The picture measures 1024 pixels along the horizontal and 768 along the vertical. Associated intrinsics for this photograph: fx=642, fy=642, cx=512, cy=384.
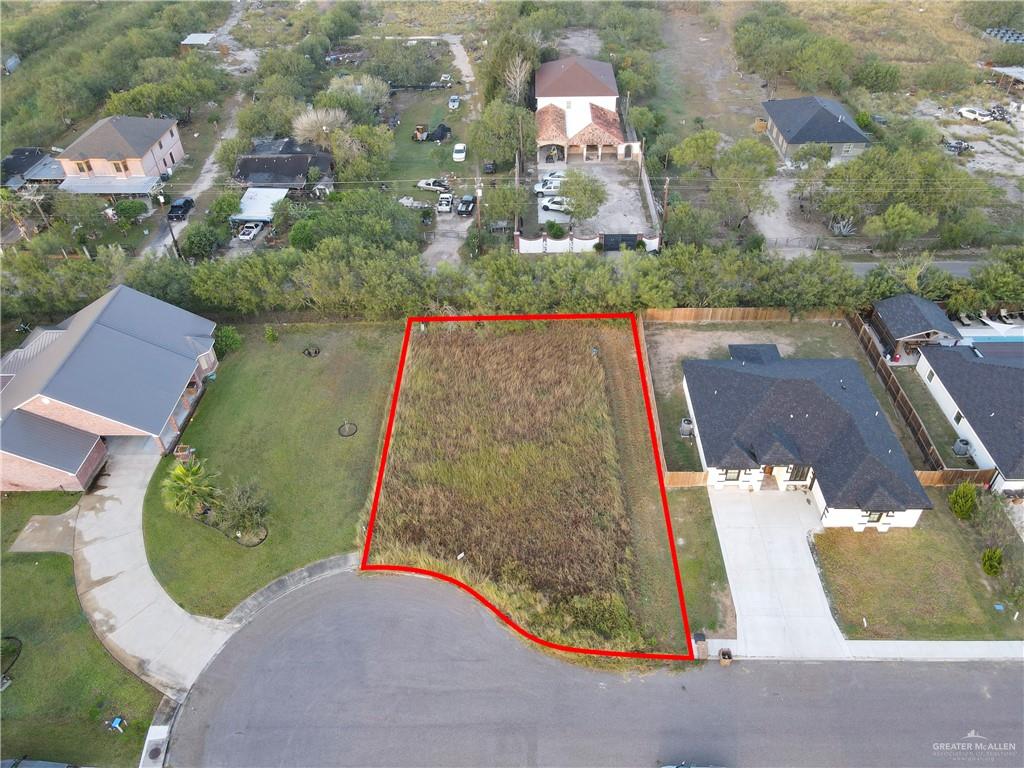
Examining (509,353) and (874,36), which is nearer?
(509,353)

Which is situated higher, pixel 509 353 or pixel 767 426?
pixel 767 426

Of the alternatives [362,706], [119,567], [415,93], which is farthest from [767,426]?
[415,93]

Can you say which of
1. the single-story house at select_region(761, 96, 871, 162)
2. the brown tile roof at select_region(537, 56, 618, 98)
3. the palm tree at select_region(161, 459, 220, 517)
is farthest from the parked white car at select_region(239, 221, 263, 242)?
the single-story house at select_region(761, 96, 871, 162)

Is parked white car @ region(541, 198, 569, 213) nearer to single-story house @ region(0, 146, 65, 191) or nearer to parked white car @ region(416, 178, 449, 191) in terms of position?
parked white car @ region(416, 178, 449, 191)

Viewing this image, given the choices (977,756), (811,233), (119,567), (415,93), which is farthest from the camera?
(415,93)

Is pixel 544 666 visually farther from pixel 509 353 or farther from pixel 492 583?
pixel 509 353

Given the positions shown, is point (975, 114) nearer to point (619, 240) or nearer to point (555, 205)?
point (619, 240)

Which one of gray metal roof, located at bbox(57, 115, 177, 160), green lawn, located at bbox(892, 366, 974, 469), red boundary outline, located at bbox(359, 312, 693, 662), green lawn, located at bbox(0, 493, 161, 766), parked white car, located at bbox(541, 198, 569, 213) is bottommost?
green lawn, located at bbox(0, 493, 161, 766)
